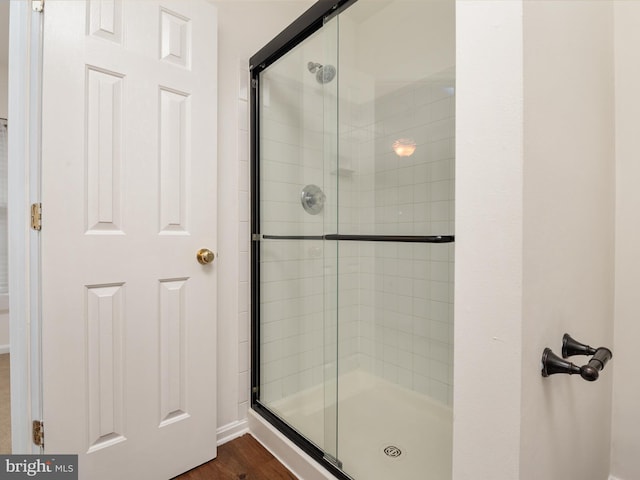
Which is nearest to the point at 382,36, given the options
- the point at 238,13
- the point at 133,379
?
the point at 238,13

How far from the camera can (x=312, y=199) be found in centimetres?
152

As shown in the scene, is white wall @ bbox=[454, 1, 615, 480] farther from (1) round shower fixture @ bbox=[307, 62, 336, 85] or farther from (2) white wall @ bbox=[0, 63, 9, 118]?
(2) white wall @ bbox=[0, 63, 9, 118]

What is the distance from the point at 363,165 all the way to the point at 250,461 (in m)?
1.52

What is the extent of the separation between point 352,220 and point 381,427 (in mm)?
1011

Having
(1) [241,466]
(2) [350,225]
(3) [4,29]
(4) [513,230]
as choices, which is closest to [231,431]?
(1) [241,466]

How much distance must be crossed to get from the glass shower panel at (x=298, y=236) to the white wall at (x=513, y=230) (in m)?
0.85

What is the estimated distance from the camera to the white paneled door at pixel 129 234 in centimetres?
108

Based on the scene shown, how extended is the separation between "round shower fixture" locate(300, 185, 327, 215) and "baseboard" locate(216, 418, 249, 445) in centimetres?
111

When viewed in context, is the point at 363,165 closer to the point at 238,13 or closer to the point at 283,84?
the point at 283,84

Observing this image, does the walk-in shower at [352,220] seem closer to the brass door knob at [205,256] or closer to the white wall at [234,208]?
the white wall at [234,208]

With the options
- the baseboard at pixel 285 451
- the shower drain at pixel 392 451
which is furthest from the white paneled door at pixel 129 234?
the shower drain at pixel 392 451

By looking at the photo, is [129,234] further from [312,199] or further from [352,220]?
[352,220]

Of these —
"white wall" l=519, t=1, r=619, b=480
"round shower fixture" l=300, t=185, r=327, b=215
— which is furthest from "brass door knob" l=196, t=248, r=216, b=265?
"white wall" l=519, t=1, r=619, b=480

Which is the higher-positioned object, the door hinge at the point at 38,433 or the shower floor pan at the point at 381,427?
the door hinge at the point at 38,433
